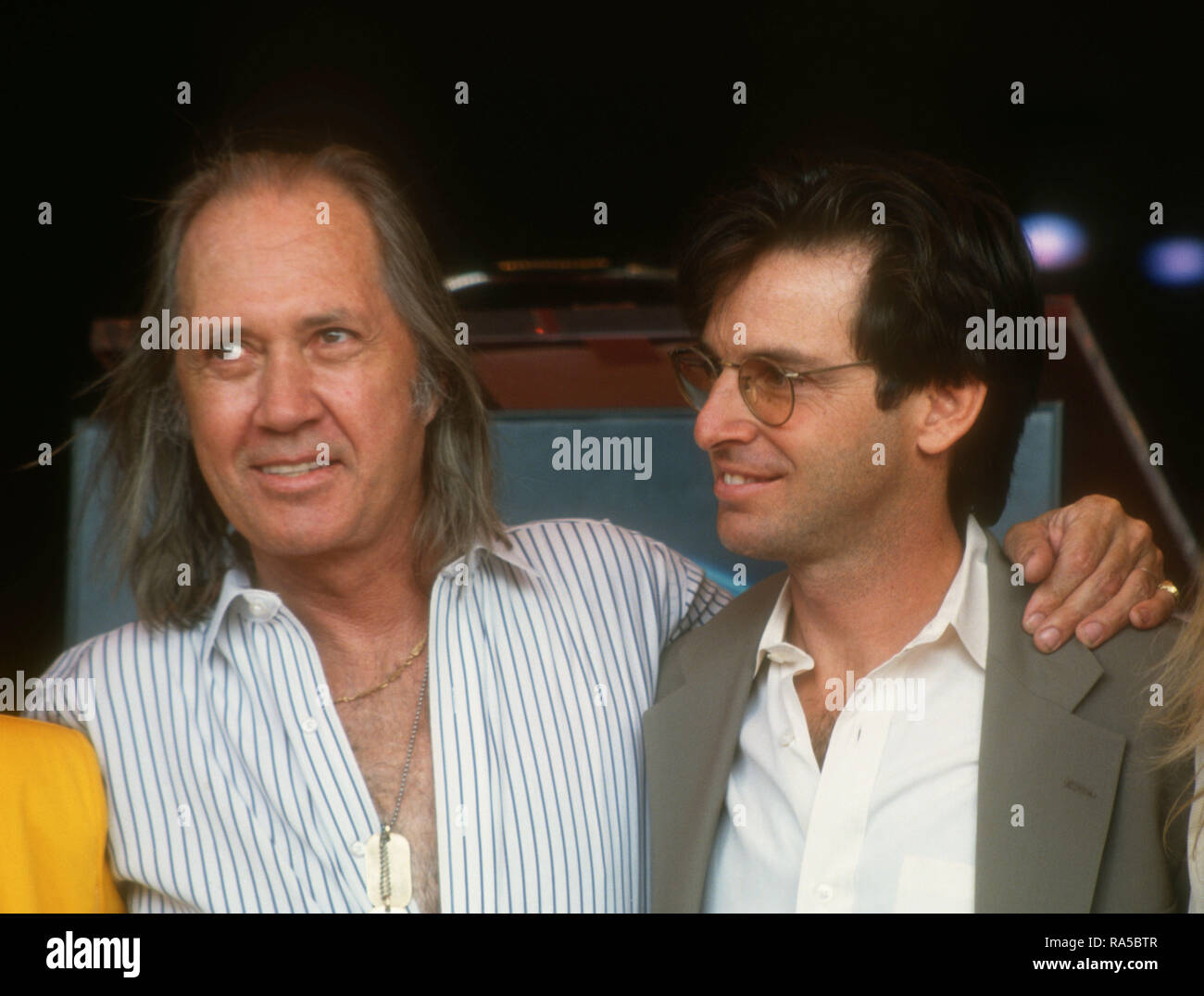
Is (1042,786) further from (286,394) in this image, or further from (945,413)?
(286,394)

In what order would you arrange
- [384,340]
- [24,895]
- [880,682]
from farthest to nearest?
[384,340]
[880,682]
[24,895]

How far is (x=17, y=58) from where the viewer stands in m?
2.68

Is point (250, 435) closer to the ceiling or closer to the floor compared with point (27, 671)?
closer to the ceiling

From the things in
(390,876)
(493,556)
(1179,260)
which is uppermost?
(1179,260)

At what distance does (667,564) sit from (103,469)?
1150mm

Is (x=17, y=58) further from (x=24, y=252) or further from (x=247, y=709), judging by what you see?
(x=247, y=709)

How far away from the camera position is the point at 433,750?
230cm

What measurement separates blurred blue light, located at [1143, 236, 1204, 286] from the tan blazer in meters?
0.83

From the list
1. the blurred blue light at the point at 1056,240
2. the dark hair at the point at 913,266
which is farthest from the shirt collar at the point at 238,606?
the blurred blue light at the point at 1056,240

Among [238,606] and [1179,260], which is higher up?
[1179,260]

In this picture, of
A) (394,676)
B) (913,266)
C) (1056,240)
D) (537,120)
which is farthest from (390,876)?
(1056,240)

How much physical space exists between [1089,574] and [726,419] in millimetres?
666

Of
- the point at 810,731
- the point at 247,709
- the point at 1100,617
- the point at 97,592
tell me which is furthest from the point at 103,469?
the point at 1100,617

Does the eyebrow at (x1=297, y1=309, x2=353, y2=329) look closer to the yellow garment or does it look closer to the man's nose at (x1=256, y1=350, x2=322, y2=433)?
the man's nose at (x1=256, y1=350, x2=322, y2=433)
